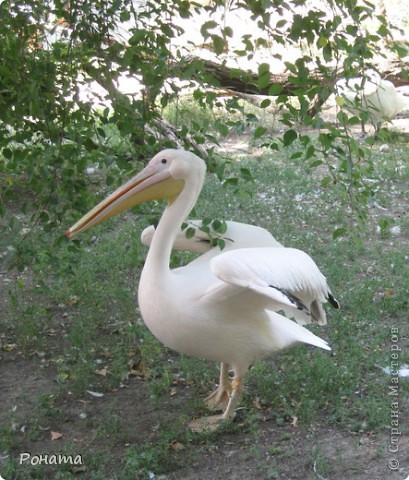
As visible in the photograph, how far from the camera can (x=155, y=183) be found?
10.2 feet

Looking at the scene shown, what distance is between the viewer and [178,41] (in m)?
10.5

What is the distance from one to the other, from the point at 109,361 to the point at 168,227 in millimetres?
984

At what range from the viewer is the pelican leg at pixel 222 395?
3236 mm

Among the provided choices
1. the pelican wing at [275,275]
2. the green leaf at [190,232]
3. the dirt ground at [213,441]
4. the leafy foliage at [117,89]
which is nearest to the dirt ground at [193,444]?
the dirt ground at [213,441]

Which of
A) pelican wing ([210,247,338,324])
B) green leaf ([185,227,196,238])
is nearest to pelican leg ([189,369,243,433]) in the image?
pelican wing ([210,247,338,324])

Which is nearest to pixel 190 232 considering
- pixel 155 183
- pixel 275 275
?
pixel 155 183

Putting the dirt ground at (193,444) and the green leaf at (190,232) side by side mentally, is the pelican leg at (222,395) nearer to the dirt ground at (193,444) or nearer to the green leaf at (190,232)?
the dirt ground at (193,444)

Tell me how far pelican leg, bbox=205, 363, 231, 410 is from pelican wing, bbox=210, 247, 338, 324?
17.7 inches

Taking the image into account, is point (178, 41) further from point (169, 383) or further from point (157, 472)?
point (157, 472)

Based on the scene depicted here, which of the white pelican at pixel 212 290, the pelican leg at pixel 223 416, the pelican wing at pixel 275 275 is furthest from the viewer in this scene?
the pelican leg at pixel 223 416

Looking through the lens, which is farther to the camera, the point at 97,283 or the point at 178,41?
the point at 178,41

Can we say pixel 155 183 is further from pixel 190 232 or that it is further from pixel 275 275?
pixel 275 275

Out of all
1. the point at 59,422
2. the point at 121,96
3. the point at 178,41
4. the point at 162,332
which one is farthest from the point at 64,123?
the point at 178,41

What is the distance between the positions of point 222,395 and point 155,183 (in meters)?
0.93
